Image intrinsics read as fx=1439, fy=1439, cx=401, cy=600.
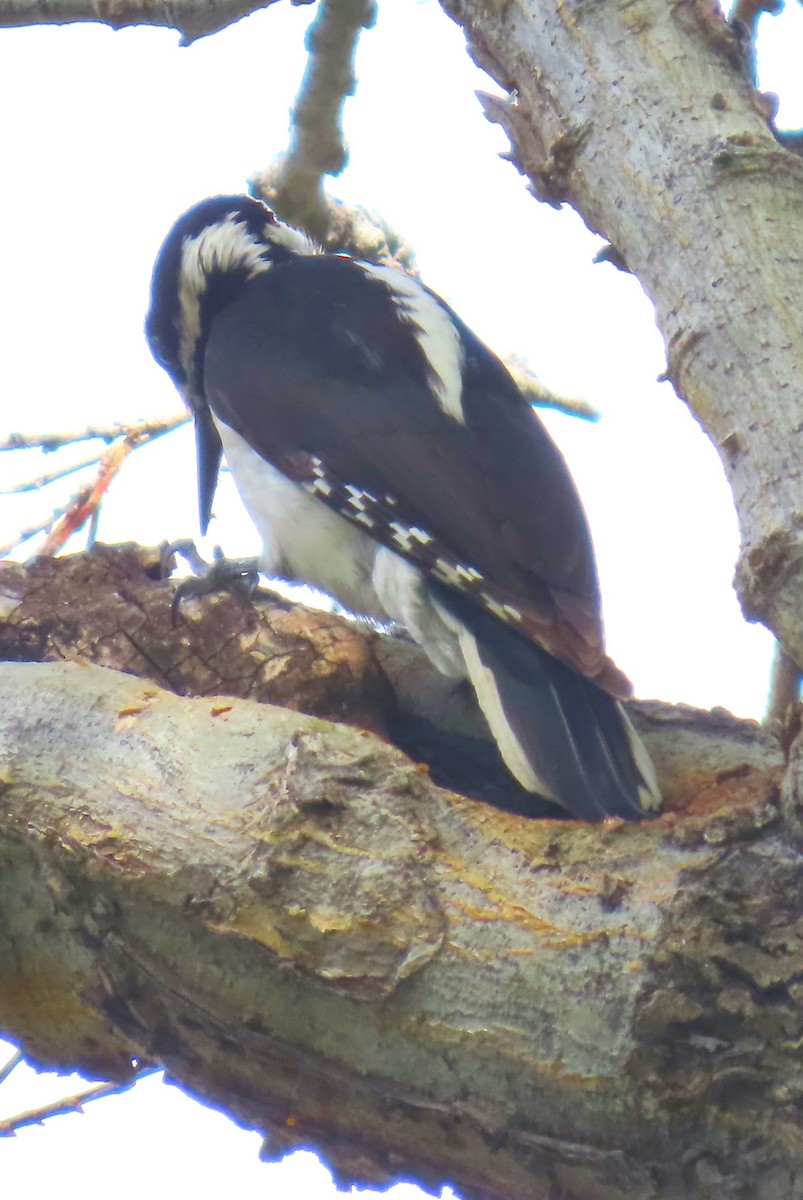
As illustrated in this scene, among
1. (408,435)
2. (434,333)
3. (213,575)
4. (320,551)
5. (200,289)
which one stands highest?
(200,289)

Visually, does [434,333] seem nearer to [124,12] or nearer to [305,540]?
[305,540]

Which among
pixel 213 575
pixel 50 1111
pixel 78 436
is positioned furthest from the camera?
pixel 78 436

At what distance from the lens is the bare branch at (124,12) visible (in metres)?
2.58

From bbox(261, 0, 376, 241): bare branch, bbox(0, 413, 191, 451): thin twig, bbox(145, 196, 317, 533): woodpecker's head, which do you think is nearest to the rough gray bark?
bbox(0, 413, 191, 451): thin twig

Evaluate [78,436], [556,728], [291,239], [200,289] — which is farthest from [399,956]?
[291,239]

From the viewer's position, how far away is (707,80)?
213 cm

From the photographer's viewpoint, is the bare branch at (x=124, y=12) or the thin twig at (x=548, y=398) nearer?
the bare branch at (x=124, y=12)

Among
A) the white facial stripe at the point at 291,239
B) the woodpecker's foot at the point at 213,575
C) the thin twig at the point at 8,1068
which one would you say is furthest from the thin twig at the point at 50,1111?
the white facial stripe at the point at 291,239

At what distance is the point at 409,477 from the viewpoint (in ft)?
8.34

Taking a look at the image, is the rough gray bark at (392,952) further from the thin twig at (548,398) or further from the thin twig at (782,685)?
the thin twig at (548,398)

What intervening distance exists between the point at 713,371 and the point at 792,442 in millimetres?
183

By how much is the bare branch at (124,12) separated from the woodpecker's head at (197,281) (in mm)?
767

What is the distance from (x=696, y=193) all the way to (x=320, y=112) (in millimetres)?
1558

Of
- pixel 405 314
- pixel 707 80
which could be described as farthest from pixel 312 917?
pixel 405 314
